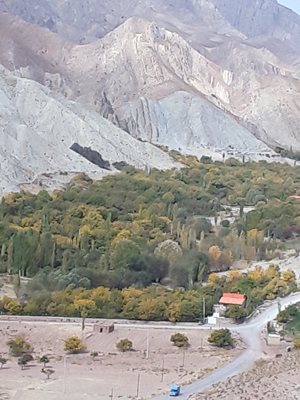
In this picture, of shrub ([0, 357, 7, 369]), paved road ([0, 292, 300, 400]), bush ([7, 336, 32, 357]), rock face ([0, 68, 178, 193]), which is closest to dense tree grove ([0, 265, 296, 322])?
paved road ([0, 292, 300, 400])

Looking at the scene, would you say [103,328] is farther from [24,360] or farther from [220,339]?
[220,339]

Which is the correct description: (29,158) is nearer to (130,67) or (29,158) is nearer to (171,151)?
(171,151)

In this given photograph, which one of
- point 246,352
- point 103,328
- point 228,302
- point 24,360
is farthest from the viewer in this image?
point 228,302

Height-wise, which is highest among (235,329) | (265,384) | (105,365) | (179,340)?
(235,329)

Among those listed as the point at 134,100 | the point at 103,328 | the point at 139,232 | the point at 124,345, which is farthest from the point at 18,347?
the point at 134,100

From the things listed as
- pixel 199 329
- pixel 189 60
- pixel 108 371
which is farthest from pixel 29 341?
pixel 189 60

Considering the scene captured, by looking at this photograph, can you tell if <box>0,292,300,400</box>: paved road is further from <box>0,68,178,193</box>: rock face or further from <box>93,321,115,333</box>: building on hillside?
<box>0,68,178,193</box>: rock face

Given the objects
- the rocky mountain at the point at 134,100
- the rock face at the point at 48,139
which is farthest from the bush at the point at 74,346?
the rocky mountain at the point at 134,100
